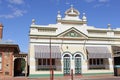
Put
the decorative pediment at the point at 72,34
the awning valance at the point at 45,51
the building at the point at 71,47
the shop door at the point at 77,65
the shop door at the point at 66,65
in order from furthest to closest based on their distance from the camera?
the decorative pediment at the point at 72,34 < the shop door at the point at 77,65 < the shop door at the point at 66,65 < the building at the point at 71,47 < the awning valance at the point at 45,51

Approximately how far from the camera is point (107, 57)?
3750cm

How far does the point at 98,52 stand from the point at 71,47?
14.2ft

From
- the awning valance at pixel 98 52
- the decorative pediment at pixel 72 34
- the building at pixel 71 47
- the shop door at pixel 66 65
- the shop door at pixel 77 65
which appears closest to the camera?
the building at pixel 71 47

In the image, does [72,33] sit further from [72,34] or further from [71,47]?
[71,47]

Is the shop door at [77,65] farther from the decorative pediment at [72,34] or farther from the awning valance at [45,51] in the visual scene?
the decorative pediment at [72,34]

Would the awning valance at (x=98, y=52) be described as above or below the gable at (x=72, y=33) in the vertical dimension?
below

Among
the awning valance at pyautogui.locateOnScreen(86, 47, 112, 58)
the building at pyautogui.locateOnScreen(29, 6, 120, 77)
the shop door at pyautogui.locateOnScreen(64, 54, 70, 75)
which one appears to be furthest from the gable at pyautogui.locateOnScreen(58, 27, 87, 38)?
the shop door at pyautogui.locateOnScreen(64, 54, 70, 75)

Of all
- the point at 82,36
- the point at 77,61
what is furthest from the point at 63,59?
the point at 82,36

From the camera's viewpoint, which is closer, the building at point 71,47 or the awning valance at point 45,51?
the awning valance at point 45,51

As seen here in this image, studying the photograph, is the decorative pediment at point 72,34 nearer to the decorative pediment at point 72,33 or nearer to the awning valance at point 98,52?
the decorative pediment at point 72,33

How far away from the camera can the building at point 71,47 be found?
35094 mm

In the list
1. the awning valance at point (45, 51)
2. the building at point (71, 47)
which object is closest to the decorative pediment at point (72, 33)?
the building at point (71, 47)

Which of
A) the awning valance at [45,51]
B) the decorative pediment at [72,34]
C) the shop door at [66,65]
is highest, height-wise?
the decorative pediment at [72,34]

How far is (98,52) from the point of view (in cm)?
3712
